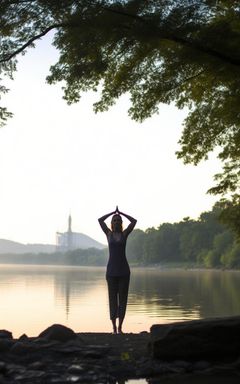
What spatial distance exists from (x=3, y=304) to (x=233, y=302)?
1320 centimetres

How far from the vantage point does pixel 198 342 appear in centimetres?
1077

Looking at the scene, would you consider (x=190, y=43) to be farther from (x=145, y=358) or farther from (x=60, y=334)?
(x=60, y=334)

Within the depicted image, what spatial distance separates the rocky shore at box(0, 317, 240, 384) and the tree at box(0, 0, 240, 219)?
5279 mm

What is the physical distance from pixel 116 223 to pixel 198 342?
11.9 feet

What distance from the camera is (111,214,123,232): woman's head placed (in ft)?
43.9

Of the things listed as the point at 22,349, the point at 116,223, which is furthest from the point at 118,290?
the point at 22,349

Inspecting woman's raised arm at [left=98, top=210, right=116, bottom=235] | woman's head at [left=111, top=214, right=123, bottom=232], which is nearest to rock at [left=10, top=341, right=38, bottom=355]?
woman's head at [left=111, top=214, right=123, bottom=232]

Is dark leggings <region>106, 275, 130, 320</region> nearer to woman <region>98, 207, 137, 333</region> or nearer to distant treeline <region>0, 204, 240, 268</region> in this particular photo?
woman <region>98, 207, 137, 333</region>

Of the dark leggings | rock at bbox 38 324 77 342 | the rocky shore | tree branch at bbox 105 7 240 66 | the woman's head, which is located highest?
tree branch at bbox 105 7 240 66

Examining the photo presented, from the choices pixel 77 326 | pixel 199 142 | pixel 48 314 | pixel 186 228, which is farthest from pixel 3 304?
pixel 186 228

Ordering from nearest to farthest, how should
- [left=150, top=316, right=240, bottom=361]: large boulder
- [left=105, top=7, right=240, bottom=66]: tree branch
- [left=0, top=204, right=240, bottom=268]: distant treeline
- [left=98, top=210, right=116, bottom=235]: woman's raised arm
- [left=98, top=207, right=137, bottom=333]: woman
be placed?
1. [left=150, top=316, right=240, bottom=361]: large boulder
2. [left=105, top=7, right=240, bottom=66]: tree branch
3. [left=98, top=207, right=137, bottom=333]: woman
4. [left=98, top=210, right=116, bottom=235]: woman's raised arm
5. [left=0, top=204, right=240, bottom=268]: distant treeline

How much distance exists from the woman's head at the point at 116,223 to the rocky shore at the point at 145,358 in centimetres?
274

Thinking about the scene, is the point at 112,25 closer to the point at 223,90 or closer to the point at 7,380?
the point at 223,90

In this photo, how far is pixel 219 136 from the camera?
16.0 m
